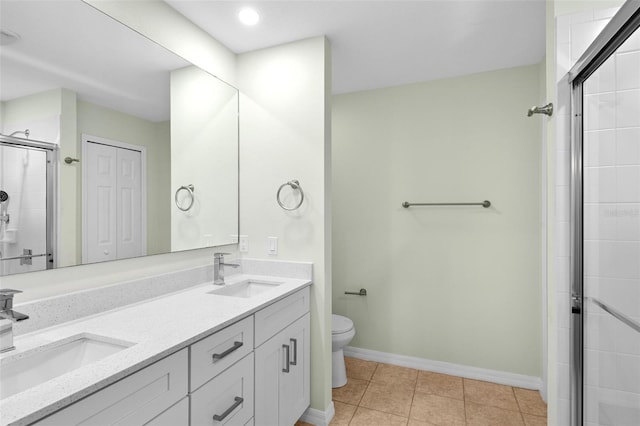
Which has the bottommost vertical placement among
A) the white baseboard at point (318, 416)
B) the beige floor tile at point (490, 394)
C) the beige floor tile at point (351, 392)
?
the beige floor tile at point (490, 394)

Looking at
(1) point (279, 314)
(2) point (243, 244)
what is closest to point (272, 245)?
(2) point (243, 244)

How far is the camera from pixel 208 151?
2035 mm

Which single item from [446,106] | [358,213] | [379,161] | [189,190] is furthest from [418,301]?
[189,190]

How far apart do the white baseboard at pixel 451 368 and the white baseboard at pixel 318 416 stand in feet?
2.83

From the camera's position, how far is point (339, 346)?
2.31m

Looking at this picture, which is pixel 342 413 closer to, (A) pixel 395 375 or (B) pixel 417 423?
(B) pixel 417 423

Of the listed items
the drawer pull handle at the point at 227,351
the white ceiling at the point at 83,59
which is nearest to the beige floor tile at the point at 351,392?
the drawer pull handle at the point at 227,351

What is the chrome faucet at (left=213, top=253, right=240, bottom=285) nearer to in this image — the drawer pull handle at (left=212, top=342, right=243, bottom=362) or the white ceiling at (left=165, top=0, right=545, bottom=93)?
the drawer pull handle at (left=212, top=342, right=243, bottom=362)

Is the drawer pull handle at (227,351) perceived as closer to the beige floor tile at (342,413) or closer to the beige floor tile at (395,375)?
the beige floor tile at (342,413)

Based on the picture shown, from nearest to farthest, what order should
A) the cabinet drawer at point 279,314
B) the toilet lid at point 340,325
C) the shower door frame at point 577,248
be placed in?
the shower door frame at point 577,248, the cabinet drawer at point 279,314, the toilet lid at point 340,325

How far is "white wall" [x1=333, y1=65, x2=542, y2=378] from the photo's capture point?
95.0 inches

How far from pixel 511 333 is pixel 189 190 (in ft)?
8.13

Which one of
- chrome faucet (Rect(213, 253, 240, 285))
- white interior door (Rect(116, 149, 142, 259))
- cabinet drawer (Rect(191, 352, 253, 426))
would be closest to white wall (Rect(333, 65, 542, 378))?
chrome faucet (Rect(213, 253, 240, 285))

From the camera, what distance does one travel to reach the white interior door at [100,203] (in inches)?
54.7
